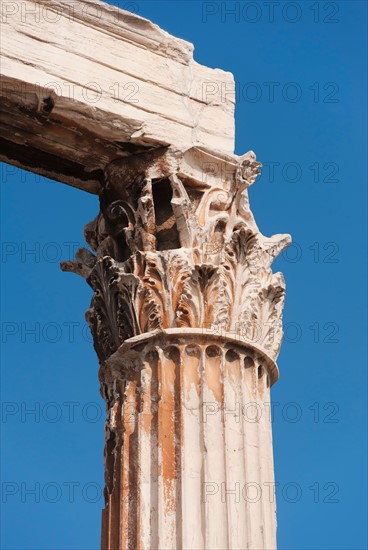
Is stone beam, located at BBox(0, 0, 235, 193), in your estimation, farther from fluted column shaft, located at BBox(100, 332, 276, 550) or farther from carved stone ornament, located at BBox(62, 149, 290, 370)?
fluted column shaft, located at BBox(100, 332, 276, 550)

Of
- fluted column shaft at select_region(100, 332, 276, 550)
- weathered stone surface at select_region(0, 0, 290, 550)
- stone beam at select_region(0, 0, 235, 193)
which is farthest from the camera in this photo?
stone beam at select_region(0, 0, 235, 193)

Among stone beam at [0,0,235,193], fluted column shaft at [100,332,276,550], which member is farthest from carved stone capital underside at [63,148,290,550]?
stone beam at [0,0,235,193]

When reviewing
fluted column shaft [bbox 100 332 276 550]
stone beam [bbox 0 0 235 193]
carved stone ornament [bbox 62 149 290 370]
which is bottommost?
fluted column shaft [bbox 100 332 276 550]

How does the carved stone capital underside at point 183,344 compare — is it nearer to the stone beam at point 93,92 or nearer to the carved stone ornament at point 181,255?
the carved stone ornament at point 181,255

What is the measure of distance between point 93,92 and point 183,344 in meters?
2.77

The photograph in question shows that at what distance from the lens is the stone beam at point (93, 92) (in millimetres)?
14000

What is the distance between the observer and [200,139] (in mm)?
14836

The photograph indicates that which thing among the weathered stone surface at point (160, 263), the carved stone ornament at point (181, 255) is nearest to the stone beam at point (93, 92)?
the weathered stone surface at point (160, 263)

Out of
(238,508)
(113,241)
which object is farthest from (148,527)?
(113,241)

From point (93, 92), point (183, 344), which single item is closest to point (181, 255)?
point (183, 344)

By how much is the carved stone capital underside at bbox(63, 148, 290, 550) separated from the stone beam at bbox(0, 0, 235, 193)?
12.0 inches

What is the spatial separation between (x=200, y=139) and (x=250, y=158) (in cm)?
57

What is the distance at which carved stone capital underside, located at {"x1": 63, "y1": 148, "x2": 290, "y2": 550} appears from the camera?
13.1 meters

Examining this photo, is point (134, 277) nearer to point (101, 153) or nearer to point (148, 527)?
point (101, 153)
